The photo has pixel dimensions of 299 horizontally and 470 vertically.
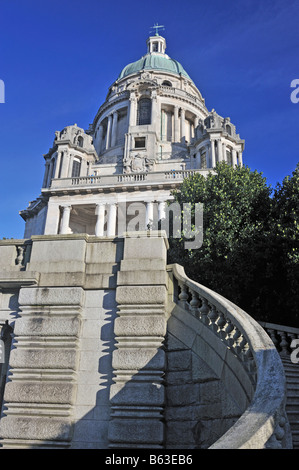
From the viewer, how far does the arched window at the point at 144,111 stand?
55.7 meters

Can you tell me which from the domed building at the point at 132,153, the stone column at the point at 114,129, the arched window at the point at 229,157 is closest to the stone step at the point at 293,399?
the domed building at the point at 132,153

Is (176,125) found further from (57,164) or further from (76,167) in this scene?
(57,164)

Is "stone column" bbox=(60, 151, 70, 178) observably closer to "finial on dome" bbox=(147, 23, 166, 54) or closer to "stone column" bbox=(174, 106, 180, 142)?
"stone column" bbox=(174, 106, 180, 142)

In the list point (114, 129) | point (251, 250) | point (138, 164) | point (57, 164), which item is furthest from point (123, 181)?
point (251, 250)

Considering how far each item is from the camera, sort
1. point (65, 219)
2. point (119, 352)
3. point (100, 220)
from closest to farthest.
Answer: point (119, 352)
point (100, 220)
point (65, 219)

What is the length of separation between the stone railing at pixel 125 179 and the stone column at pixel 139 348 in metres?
29.8

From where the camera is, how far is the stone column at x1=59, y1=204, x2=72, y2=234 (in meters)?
39.6

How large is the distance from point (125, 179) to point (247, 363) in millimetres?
34754

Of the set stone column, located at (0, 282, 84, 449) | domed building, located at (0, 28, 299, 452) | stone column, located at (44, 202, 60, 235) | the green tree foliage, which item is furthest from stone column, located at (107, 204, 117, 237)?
stone column, located at (0, 282, 84, 449)

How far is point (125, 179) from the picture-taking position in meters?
41.0

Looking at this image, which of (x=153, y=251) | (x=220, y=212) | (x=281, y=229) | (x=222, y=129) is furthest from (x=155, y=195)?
(x=153, y=251)

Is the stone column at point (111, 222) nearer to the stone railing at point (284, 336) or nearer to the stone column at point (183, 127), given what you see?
the stone column at point (183, 127)

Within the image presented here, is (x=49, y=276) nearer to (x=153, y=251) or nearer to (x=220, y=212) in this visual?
(x=153, y=251)
